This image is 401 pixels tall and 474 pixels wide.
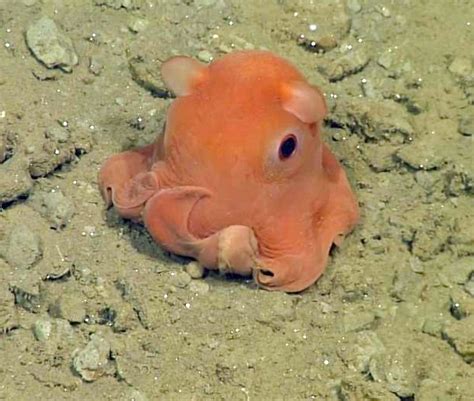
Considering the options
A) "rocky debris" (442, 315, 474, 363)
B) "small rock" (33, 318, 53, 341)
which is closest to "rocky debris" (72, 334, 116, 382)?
"small rock" (33, 318, 53, 341)

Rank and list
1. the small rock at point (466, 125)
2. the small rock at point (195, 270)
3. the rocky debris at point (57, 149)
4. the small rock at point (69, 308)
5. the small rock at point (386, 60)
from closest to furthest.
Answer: the small rock at point (69, 308)
the small rock at point (195, 270)
the rocky debris at point (57, 149)
the small rock at point (466, 125)
the small rock at point (386, 60)

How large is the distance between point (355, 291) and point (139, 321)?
880mm

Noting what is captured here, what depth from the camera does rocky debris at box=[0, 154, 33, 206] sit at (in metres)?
3.48

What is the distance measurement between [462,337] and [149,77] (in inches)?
74.4

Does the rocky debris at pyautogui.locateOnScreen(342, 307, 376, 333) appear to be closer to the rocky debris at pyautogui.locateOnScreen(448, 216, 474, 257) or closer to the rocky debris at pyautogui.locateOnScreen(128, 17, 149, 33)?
the rocky debris at pyautogui.locateOnScreen(448, 216, 474, 257)

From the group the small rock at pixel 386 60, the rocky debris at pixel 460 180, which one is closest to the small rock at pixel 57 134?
the small rock at pixel 386 60

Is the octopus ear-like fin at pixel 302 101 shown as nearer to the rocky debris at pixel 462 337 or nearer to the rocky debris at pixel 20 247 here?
the rocky debris at pixel 462 337

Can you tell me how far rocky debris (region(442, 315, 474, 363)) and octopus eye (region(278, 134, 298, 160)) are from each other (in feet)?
2.95

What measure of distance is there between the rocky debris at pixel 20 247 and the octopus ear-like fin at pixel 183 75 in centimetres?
85

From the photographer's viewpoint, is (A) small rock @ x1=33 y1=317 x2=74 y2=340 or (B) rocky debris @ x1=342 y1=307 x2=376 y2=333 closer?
(A) small rock @ x1=33 y1=317 x2=74 y2=340

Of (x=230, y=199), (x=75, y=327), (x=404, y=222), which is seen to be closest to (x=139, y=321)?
(x=75, y=327)

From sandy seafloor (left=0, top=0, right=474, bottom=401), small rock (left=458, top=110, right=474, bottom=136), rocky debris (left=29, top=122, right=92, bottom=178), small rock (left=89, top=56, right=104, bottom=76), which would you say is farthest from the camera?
small rock (left=89, top=56, right=104, bottom=76)

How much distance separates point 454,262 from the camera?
3.47m

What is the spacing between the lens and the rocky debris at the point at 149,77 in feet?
13.0
